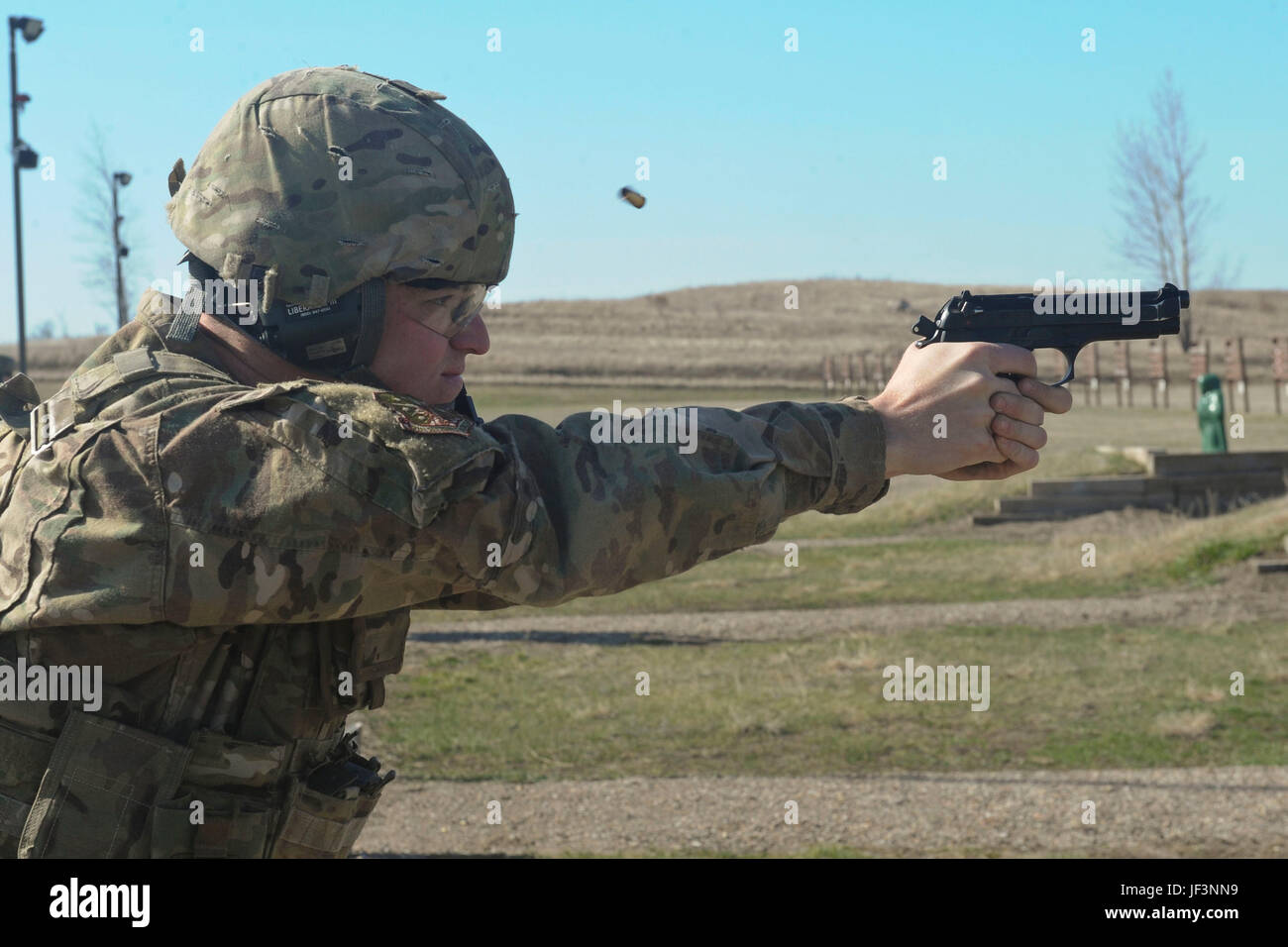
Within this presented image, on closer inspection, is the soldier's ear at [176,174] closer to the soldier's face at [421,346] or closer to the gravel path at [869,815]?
the soldier's face at [421,346]

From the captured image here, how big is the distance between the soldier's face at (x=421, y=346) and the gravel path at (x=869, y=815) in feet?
15.4

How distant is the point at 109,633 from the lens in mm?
1966

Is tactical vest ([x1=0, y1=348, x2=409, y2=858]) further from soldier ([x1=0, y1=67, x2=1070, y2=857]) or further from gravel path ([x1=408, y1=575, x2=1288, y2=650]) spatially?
gravel path ([x1=408, y1=575, x2=1288, y2=650])

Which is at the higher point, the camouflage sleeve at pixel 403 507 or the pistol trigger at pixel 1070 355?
Result: the pistol trigger at pixel 1070 355

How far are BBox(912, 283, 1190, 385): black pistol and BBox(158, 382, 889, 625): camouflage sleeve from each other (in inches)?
30.2

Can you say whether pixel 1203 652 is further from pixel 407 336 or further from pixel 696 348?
pixel 696 348

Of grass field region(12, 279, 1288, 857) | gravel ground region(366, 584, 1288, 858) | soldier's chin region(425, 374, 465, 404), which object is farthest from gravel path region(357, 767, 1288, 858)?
soldier's chin region(425, 374, 465, 404)

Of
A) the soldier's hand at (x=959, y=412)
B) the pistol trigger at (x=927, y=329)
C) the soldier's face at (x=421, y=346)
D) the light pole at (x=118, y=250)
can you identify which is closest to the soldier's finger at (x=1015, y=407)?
the soldier's hand at (x=959, y=412)

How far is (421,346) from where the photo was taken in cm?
220

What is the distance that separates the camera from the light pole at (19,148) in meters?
23.5

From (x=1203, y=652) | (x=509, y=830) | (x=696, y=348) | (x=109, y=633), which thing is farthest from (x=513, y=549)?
(x=696, y=348)

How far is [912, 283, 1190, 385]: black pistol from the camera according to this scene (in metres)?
2.61

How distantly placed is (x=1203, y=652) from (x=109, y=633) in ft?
33.3

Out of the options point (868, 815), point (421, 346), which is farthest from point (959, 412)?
point (868, 815)
